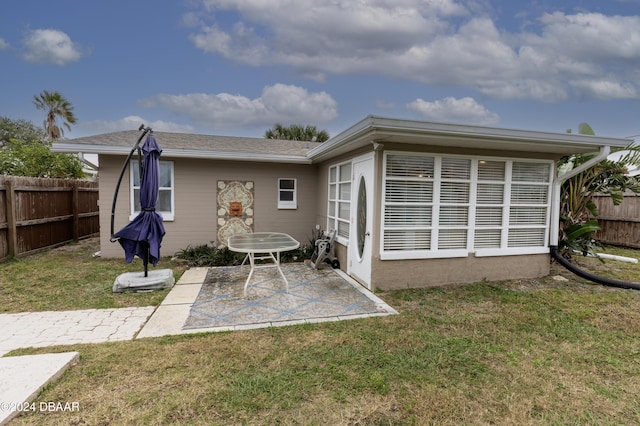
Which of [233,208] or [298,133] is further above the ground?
[298,133]

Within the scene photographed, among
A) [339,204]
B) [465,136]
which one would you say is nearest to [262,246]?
[339,204]

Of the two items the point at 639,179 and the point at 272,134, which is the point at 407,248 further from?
the point at 272,134

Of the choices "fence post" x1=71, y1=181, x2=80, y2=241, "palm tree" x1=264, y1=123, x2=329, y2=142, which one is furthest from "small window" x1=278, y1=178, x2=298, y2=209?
"palm tree" x1=264, y1=123, x2=329, y2=142

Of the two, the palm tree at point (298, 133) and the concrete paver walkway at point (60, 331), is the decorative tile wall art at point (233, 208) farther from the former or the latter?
the palm tree at point (298, 133)

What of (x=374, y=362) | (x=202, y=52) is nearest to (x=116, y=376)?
(x=374, y=362)

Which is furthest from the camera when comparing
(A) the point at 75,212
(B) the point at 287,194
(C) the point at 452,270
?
(A) the point at 75,212

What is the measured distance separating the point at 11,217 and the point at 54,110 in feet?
64.0

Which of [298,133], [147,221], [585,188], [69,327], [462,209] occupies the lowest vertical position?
[69,327]

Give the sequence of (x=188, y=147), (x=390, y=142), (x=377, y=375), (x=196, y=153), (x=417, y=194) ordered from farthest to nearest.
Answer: (x=188, y=147) < (x=196, y=153) < (x=417, y=194) < (x=390, y=142) < (x=377, y=375)

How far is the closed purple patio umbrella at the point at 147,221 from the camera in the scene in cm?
467

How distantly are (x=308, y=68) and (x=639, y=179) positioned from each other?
37.4 ft

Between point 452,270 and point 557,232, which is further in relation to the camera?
point 557,232

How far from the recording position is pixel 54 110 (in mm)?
20844

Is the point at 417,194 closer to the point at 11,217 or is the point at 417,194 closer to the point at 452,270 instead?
the point at 452,270
